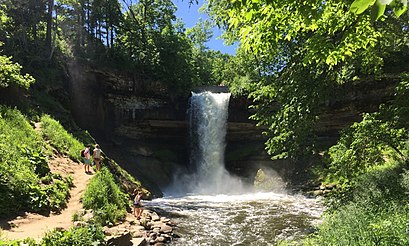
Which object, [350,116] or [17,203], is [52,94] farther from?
[350,116]

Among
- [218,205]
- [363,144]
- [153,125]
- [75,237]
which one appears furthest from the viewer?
[153,125]

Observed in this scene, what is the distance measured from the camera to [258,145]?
1037 inches

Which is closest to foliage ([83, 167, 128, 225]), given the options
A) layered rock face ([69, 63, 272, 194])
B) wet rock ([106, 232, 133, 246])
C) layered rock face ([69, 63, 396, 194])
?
wet rock ([106, 232, 133, 246])

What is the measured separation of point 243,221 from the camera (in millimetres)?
11906

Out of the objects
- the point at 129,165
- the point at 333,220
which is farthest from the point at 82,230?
Answer: the point at 129,165

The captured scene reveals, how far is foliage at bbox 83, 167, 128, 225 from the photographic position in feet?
30.3

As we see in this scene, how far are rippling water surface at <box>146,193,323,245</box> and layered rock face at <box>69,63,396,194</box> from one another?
838 cm

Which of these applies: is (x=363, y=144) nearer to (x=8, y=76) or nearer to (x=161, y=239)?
(x=161, y=239)

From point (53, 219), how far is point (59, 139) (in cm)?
747

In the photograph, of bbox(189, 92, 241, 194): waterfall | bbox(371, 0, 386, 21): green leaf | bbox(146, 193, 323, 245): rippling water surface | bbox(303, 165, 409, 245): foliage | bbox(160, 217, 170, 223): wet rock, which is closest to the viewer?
bbox(371, 0, 386, 21): green leaf

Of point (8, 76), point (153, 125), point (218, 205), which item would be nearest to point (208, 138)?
point (153, 125)

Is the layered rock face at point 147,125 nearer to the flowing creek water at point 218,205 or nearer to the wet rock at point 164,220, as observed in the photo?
the flowing creek water at point 218,205

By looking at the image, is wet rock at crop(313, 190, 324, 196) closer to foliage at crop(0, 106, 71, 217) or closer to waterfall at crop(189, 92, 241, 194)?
waterfall at crop(189, 92, 241, 194)

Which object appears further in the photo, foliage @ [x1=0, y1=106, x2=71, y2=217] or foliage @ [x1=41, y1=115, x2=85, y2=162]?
foliage @ [x1=41, y1=115, x2=85, y2=162]
